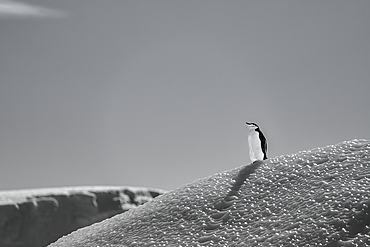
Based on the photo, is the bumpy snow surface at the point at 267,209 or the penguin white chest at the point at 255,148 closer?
the bumpy snow surface at the point at 267,209

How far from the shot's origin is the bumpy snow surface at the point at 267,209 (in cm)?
133

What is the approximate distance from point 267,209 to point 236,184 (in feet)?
1.06

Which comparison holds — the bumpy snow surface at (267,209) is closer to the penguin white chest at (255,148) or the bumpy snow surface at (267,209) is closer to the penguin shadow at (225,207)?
the penguin shadow at (225,207)

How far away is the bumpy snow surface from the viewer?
1325 millimetres

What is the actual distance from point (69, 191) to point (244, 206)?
20.7ft

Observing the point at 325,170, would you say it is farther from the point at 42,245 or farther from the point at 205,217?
the point at 42,245

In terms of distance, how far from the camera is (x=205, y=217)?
164 cm

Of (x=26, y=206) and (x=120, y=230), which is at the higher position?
(x=120, y=230)

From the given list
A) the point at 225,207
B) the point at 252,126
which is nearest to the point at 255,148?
the point at 252,126

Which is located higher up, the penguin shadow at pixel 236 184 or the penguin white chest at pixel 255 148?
the penguin white chest at pixel 255 148

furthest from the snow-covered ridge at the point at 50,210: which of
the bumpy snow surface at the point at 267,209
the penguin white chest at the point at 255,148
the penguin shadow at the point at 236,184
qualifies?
the penguin shadow at the point at 236,184

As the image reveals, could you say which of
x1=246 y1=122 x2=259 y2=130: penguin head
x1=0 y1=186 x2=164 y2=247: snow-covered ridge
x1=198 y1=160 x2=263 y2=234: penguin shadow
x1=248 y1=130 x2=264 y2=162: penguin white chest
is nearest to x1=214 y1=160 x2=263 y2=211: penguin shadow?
x1=198 y1=160 x2=263 y2=234: penguin shadow

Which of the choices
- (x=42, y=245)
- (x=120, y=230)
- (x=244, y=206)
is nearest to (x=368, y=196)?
(x=244, y=206)

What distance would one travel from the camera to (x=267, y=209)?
5.09 feet
